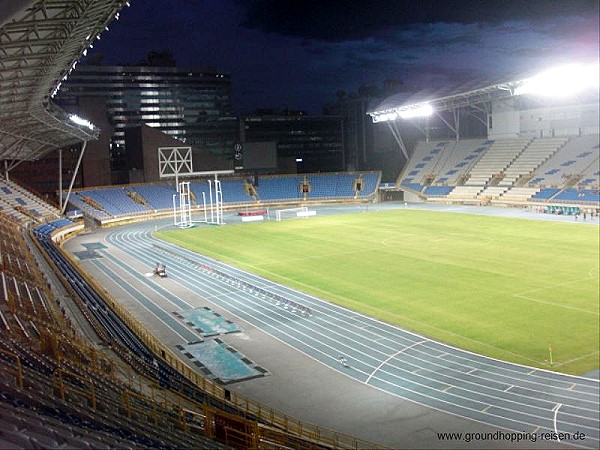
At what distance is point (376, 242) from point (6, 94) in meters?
23.0

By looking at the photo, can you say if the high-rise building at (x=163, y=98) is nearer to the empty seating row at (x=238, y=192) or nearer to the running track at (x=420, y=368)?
the empty seating row at (x=238, y=192)

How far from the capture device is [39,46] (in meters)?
19.1

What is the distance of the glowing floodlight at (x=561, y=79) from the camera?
43.2 m

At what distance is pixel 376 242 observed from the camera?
127ft

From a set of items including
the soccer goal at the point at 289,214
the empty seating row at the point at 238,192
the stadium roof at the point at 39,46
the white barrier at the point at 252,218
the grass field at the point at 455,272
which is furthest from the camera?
the empty seating row at the point at 238,192

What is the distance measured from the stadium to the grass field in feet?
0.42

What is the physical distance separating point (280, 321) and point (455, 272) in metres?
10.3

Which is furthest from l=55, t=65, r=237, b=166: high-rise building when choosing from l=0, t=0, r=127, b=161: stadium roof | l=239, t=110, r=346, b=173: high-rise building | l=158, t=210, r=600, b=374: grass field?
l=0, t=0, r=127, b=161: stadium roof

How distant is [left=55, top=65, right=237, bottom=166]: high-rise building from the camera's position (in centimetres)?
10494

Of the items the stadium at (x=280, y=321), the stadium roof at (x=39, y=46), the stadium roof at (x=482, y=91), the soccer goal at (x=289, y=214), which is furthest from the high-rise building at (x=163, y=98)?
the stadium roof at (x=39, y=46)

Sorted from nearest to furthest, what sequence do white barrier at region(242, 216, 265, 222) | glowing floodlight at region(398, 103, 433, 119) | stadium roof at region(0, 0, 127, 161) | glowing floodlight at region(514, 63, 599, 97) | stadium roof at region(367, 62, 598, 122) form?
1. stadium roof at region(0, 0, 127, 161)
2. glowing floodlight at region(514, 63, 599, 97)
3. stadium roof at region(367, 62, 598, 122)
4. white barrier at region(242, 216, 265, 222)
5. glowing floodlight at region(398, 103, 433, 119)

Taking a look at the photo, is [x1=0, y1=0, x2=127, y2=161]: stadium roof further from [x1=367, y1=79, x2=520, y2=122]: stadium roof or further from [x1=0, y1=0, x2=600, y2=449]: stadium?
[x1=367, y1=79, x2=520, y2=122]: stadium roof

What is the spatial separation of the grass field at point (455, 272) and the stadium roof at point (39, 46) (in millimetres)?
13002

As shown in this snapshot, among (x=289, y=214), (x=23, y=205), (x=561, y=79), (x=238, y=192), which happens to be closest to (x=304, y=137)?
(x=238, y=192)
